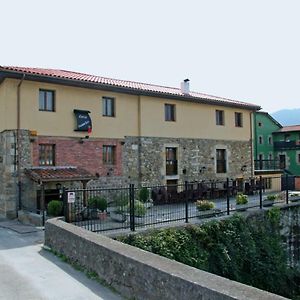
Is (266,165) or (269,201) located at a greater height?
(266,165)

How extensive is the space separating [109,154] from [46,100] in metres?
4.30

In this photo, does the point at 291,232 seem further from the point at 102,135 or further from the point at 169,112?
the point at 169,112

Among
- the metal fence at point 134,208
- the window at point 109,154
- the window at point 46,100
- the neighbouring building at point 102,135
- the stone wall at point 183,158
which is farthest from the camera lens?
the stone wall at point 183,158

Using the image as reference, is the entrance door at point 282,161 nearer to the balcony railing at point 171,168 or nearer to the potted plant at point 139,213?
the balcony railing at point 171,168

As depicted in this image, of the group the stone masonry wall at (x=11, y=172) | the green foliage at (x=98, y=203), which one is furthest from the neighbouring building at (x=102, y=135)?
the green foliage at (x=98, y=203)

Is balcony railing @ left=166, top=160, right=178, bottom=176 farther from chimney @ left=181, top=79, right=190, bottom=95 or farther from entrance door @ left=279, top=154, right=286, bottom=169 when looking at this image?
entrance door @ left=279, top=154, right=286, bottom=169

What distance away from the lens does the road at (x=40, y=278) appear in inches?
225

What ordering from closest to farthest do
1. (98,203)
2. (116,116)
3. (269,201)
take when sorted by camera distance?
(98,203) → (269,201) → (116,116)

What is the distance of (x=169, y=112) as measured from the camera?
22.2 metres

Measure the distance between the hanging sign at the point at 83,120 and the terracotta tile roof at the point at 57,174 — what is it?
2047 mm

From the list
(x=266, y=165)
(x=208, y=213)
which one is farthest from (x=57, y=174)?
(x=266, y=165)

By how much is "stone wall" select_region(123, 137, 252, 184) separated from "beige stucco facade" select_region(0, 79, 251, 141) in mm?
434

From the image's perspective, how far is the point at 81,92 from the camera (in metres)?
18.4

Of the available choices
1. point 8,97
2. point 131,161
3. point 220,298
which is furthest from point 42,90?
point 220,298
